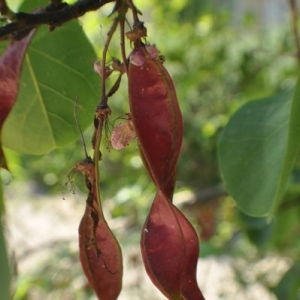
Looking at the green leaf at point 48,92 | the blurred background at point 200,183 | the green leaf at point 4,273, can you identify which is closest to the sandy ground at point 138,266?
the blurred background at point 200,183

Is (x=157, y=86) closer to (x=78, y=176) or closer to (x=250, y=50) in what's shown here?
(x=78, y=176)

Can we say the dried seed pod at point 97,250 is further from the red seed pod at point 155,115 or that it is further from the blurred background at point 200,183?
the blurred background at point 200,183

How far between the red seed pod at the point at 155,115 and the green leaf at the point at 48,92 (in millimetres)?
312

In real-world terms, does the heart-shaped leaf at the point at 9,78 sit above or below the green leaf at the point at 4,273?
above

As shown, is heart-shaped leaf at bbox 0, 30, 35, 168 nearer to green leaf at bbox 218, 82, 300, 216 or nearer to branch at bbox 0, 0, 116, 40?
branch at bbox 0, 0, 116, 40

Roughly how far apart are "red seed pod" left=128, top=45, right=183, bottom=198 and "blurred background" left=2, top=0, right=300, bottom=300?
2.67 ft

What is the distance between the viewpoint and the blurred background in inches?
72.9

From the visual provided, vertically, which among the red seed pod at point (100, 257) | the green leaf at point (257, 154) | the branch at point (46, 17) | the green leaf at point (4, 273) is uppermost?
the branch at point (46, 17)

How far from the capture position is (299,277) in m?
1.37

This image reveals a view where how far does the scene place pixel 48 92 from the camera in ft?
2.99

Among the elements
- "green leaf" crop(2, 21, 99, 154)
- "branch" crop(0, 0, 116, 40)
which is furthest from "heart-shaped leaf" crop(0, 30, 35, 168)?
"green leaf" crop(2, 21, 99, 154)

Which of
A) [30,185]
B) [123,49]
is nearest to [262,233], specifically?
[123,49]

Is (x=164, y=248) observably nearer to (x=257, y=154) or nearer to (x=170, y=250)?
(x=170, y=250)

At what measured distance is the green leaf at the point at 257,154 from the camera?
0.84 metres
